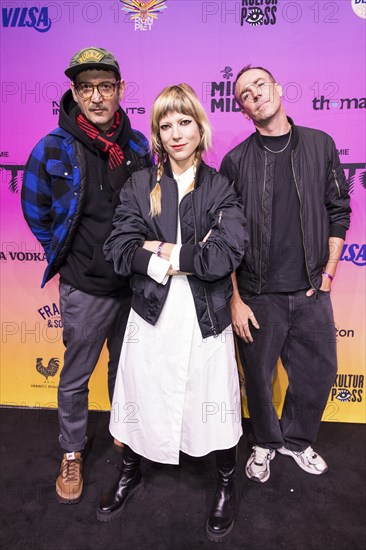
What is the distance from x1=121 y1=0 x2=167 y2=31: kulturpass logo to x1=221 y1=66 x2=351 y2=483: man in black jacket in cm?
69

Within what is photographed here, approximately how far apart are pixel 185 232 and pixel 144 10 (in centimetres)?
138

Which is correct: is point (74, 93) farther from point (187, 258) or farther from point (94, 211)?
point (187, 258)

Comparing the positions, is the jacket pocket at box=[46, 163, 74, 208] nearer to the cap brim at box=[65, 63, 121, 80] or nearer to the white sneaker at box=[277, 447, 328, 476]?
the cap brim at box=[65, 63, 121, 80]

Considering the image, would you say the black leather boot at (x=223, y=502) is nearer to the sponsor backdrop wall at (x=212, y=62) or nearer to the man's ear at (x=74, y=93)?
the sponsor backdrop wall at (x=212, y=62)

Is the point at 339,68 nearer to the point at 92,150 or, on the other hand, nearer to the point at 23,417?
the point at 92,150

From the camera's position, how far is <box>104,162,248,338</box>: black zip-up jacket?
1.62 meters

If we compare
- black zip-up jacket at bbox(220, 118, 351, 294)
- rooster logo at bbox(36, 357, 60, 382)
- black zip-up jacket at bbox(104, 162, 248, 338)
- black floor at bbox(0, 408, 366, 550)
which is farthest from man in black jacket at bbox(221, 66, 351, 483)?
rooster logo at bbox(36, 357, 60, 382)

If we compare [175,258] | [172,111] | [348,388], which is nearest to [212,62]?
[172,111]

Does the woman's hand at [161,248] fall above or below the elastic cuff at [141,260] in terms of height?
above

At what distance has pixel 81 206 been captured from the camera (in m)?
1.88

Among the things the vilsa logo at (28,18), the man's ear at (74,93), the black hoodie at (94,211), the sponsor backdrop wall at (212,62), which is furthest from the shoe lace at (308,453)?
the vilsa logo at (28,18)

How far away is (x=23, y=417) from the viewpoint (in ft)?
9.13

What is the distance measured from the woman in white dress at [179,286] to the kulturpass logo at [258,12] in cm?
96

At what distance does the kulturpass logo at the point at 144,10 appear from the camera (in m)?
2.29
